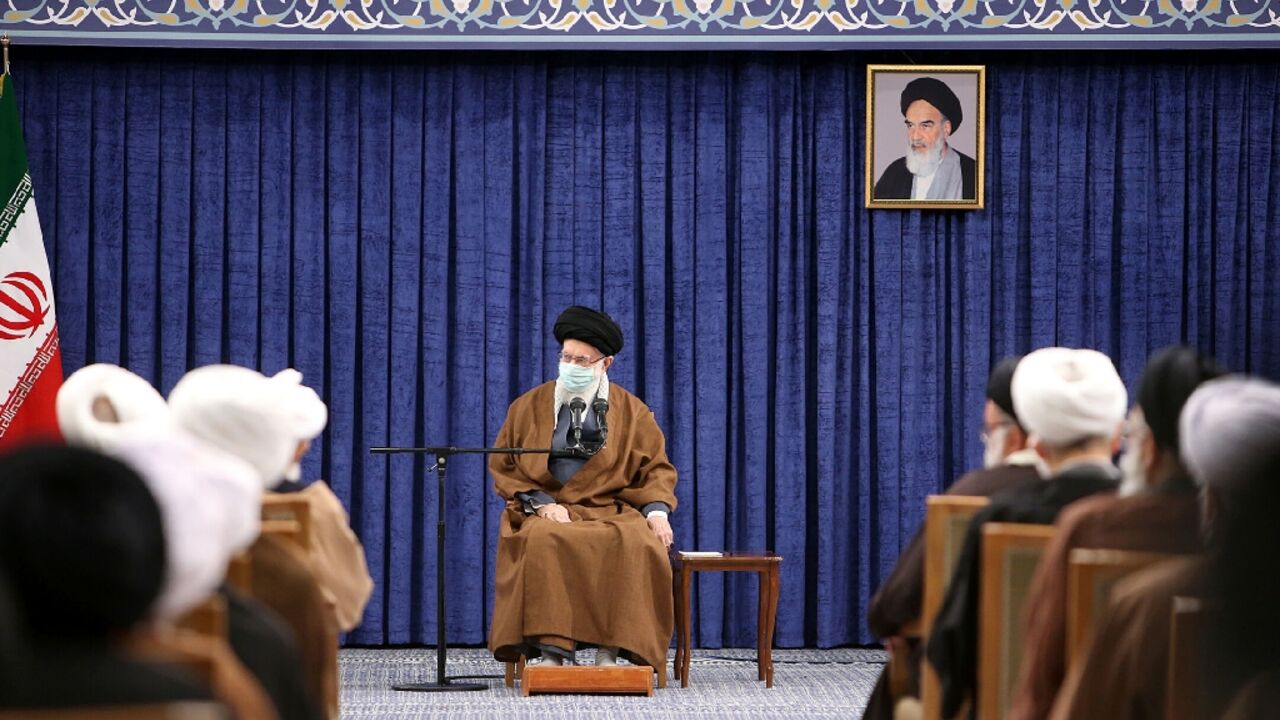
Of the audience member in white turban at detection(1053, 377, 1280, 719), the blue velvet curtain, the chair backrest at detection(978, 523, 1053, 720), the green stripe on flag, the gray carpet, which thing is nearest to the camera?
the audience member in white turban at detection(1053, 377, 1280, 719)

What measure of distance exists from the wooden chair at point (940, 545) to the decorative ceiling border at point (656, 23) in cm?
466

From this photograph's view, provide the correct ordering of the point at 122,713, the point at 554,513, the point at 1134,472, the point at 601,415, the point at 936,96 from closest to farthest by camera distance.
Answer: the point at 122,713
the point at 1134,472
the point at 554,513
the point at 601,415
the point at 936,96

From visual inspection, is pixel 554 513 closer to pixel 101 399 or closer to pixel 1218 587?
pixel 101 399

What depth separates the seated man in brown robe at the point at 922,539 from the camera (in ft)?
13.3

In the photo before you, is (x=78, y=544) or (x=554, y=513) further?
(x=554, y=513)

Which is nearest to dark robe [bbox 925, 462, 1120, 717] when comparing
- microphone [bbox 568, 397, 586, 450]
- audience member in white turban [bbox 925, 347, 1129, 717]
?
audience member in white turban [bbox 925, 347, 1129, 717]

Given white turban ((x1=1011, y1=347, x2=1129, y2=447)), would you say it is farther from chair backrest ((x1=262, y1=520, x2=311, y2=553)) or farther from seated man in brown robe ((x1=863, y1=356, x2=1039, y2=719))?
chair backrest ((x1=262, y1=520, x2=311, y2=553))

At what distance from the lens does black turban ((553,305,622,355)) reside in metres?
7.35

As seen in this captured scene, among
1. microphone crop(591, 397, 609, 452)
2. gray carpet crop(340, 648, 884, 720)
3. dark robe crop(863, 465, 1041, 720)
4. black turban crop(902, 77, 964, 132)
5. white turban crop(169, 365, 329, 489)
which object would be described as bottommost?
gray carpet crop(340, 648, 884, 720)

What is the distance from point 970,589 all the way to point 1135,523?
1.96 ft

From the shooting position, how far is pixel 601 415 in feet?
24.0

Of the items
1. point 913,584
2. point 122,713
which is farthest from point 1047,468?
point 122,713

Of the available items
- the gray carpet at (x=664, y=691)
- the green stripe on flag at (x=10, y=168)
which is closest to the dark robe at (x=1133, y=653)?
the gray carpet at (x=664, y=691)

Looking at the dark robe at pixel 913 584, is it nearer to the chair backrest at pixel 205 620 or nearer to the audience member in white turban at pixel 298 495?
Answer: the audience member in white turban at pixel 298 495
